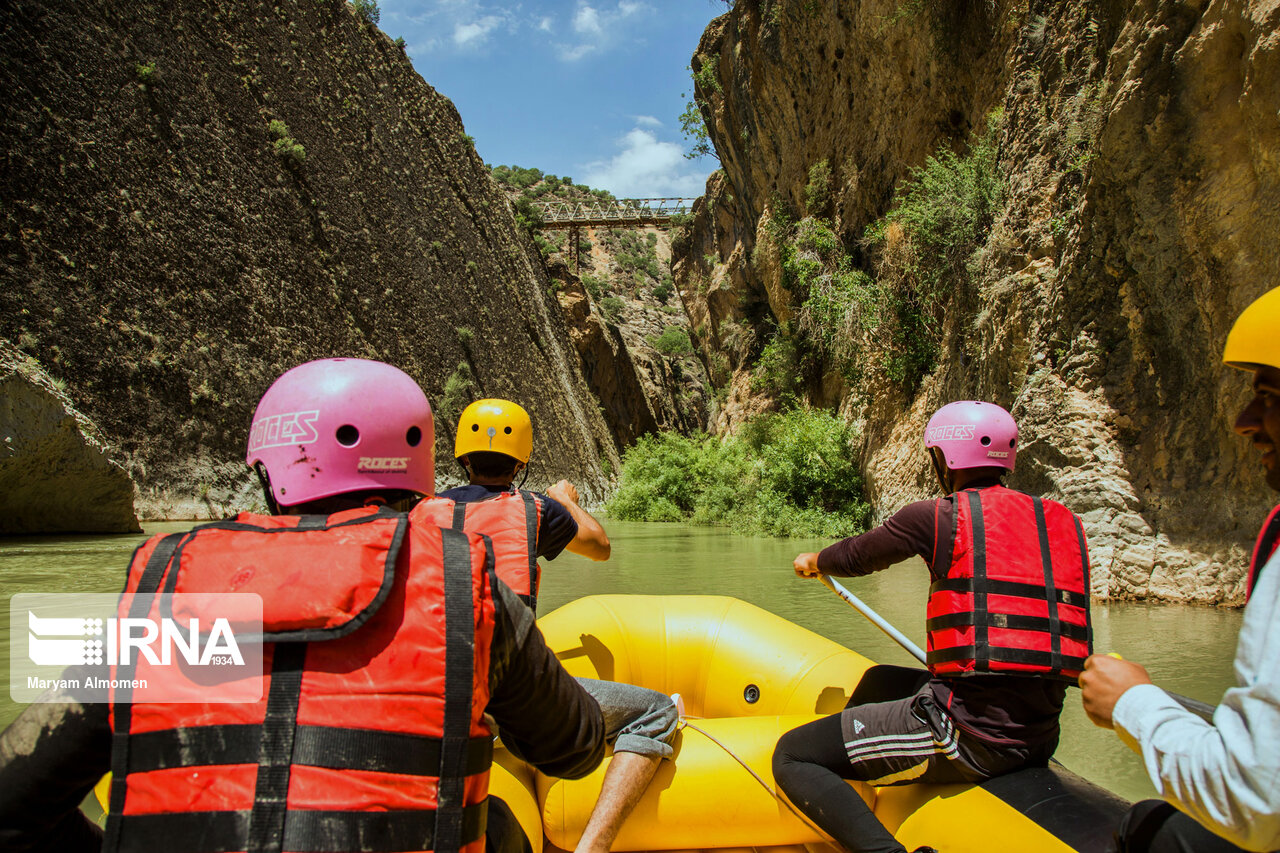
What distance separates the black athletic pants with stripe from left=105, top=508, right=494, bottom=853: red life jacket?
1.46 metres

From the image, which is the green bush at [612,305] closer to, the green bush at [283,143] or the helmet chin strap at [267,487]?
the green bush at [283,143]

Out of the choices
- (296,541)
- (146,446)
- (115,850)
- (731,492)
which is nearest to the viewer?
(115,850)

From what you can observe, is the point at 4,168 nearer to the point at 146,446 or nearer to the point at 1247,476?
the point at 146,446

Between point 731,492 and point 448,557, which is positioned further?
point 731,492

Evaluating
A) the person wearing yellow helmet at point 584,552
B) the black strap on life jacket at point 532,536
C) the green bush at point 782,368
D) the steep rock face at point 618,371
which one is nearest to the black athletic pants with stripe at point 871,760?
the person wearing yellow helmet at point 584,552

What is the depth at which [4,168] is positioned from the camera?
8961mm

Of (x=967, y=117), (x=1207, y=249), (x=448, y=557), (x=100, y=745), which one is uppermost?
(x=967, y=117)

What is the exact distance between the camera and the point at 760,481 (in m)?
16.1

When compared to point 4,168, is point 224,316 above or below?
below

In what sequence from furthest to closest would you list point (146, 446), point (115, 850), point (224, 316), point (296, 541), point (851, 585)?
point (224, 316) < point (146, 446) < point (851, 585) < point (296, 541) < point (115, 850)

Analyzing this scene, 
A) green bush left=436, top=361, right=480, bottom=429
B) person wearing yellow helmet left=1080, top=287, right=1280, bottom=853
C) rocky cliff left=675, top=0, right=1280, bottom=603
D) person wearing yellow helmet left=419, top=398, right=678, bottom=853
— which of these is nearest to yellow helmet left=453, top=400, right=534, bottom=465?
person wearing yellow helmet left=419, top=398, right=678, bottom=853

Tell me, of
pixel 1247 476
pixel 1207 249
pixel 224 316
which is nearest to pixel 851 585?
pixel 1247 476

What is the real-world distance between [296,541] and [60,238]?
→ 11535 millimetres

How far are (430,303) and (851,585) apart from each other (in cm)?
1494
